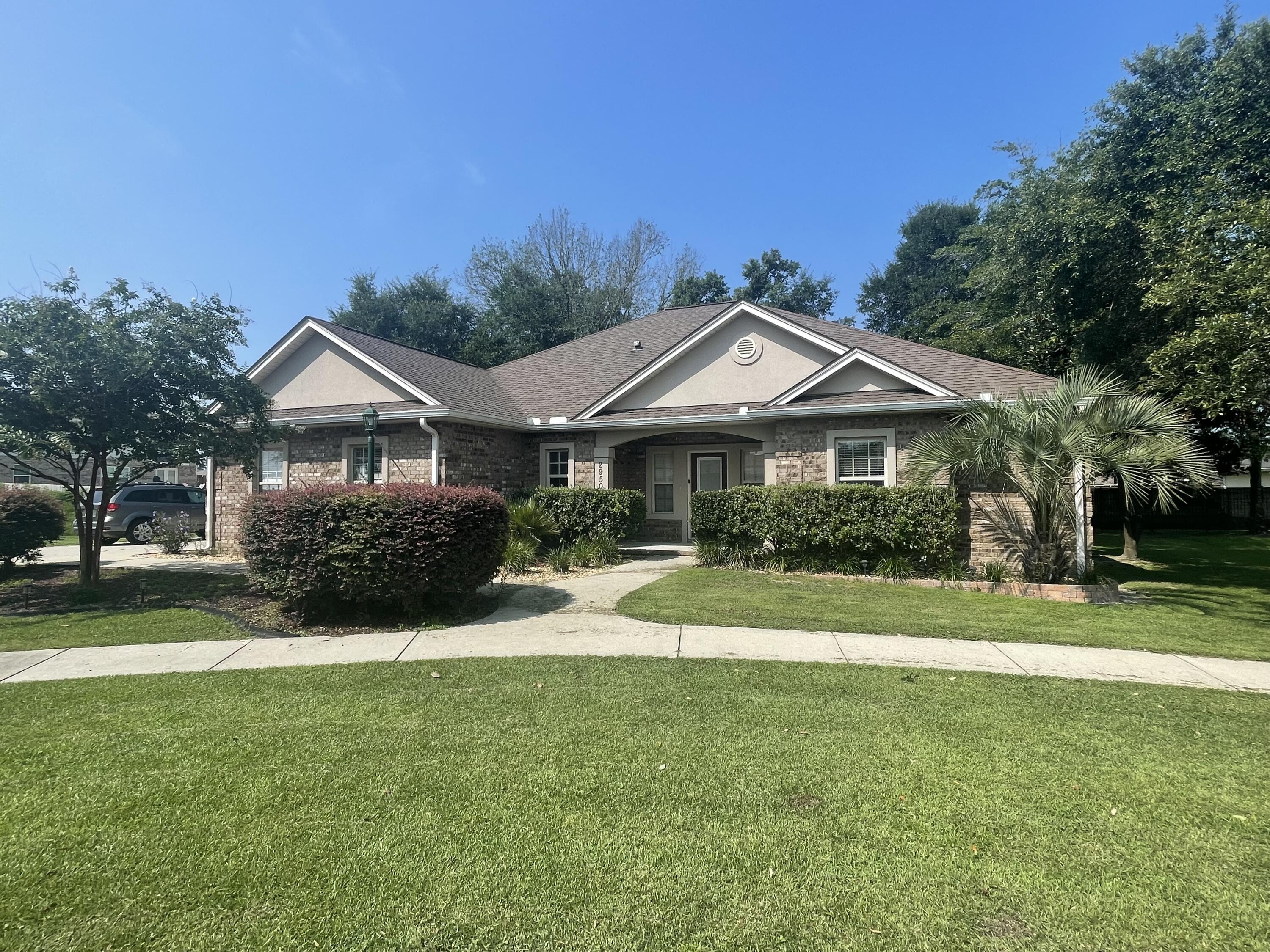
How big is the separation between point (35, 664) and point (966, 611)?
406 inches

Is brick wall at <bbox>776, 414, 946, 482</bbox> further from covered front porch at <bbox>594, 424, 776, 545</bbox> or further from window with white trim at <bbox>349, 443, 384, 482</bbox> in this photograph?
window with white trim at <bbox>349, 443, 384, 482</bbox>

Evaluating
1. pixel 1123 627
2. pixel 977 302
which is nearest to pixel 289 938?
pixel 1123 627

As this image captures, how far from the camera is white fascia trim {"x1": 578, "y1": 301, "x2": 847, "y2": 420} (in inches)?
538

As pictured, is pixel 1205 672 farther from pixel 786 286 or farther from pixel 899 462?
pixel 786 286

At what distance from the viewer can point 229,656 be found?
20.8 feet

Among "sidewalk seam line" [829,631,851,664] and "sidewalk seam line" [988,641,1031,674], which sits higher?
"sidewalk seam line" [829,631,851,664]

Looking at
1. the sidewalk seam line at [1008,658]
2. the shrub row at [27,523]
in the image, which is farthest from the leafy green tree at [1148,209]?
the shrub row at [27,523]

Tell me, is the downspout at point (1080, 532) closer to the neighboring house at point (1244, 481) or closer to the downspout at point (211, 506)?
the downspout at point (211, 506)

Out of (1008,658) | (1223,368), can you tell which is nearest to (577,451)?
(1008,658)

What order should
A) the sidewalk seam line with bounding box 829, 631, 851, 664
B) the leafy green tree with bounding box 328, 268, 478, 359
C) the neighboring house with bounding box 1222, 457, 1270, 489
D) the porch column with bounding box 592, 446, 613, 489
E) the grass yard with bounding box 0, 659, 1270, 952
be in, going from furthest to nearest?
1. the leafy green tree with bounding box 328, 268, 478, 359
2. the neighboring house with bounding box 1222, 457, 1270, 489
3. the porch column with bounding box 592, 446, 613, 489
4. the sidewalk seam line with bounding box 829, 631, 851, 664
5. the grass yard with bounding box 0, 659, 1270, 952

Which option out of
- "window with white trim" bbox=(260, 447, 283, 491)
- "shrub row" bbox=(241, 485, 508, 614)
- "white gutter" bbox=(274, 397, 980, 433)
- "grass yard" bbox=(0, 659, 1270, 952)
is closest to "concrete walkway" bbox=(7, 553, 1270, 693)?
"shrub row" bbox=(241, 485, 508, 614)

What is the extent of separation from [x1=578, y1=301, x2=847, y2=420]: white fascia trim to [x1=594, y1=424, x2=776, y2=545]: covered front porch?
2.86 feet

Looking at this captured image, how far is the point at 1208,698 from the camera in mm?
5008

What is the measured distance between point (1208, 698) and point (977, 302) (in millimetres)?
23380
